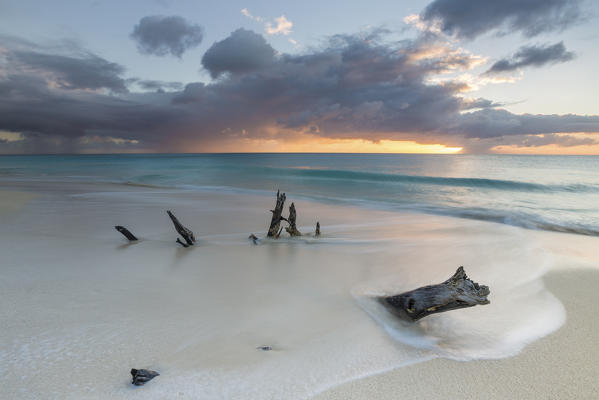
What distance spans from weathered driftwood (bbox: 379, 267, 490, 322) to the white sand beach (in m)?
0.23

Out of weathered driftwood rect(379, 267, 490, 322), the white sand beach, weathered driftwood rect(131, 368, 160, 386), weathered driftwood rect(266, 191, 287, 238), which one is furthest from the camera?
weathered driftwood rect(266, 191, 287, 238)

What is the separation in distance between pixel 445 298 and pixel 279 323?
1.68m

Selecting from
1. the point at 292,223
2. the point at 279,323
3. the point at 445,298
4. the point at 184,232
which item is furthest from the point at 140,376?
the point at 292,223

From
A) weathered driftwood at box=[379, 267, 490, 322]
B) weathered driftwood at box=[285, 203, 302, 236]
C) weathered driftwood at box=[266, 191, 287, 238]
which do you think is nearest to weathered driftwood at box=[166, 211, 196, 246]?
weathered driftwood at box=[266, 191, 287, 238]

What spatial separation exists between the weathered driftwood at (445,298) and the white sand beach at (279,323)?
23 centimetres

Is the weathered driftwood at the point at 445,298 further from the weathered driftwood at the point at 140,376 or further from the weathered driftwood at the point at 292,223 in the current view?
the weathered driftwood at the point at 292,223

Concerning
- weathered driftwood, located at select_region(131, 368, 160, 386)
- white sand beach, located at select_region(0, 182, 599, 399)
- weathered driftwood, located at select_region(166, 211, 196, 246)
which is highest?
weathered driftwood, located at select_region(166, 211, 196, 246)

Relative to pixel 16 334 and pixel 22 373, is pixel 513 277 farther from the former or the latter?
pixel 16 334

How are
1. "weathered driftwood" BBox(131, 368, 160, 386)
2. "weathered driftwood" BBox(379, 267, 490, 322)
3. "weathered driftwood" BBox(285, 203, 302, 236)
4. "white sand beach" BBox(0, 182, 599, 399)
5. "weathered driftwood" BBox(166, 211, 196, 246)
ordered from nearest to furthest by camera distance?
"weathered driftwood" BBox(131, 368, 160, 386) → "white sand beach" BBox(0, 182, 599, 399) → "weathered driftwood" BBox(379, 267, 490, 322) → "weathered driftwood" BBox(166, 211, 196, 246) → "weathered driftwood" BBox(285, 203, 302, 236)

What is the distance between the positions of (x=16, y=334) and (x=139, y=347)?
1228mm

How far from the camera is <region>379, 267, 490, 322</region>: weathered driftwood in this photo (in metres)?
2.89

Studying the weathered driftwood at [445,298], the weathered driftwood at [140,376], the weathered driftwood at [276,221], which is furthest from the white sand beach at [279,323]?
the weathered driftwood at [276,221]

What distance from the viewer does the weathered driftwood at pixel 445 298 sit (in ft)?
9.49

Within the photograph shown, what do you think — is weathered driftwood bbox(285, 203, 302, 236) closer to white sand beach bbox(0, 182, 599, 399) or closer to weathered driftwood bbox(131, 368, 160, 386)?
white sand beach bbox(0, 182, 599, 399)
